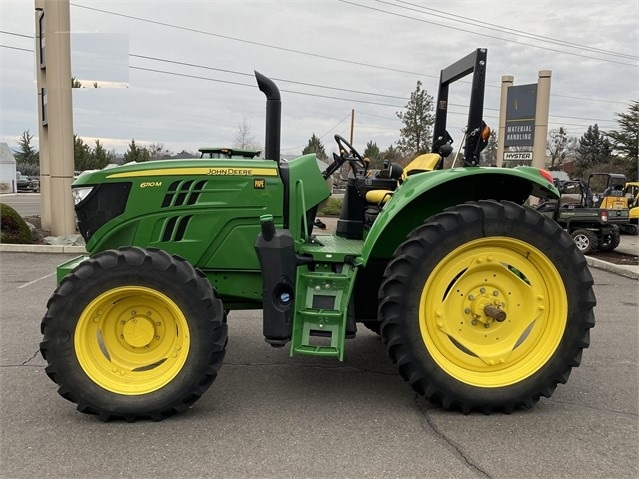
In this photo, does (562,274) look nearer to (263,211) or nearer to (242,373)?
(263,211)

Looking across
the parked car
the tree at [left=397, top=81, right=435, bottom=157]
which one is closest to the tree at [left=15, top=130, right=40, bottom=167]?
the parked car

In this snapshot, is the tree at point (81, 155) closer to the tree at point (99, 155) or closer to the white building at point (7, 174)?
the tree at point (99, 155)

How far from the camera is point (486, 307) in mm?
3527

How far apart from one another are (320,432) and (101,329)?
1.49 metres

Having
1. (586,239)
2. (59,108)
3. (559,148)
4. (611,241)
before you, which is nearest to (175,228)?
(59,108)

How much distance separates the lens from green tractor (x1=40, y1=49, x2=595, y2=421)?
10.8ft

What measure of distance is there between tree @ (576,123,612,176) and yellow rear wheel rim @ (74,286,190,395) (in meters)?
50.7

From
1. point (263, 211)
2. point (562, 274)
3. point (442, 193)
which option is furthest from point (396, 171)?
point (562, 274)

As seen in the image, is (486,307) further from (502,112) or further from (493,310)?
(502,112)

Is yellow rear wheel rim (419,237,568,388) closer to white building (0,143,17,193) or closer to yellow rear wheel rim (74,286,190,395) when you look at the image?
yellow rear wheel rim (74,286,190,395)

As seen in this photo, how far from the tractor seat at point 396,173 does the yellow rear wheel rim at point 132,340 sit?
6.38 feet

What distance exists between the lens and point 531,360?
354 centimetres

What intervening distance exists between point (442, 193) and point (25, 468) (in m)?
2.93

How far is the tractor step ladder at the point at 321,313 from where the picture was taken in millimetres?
3445
